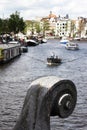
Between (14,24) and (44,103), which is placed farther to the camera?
(14,24)

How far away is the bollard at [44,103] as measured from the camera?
1080cm

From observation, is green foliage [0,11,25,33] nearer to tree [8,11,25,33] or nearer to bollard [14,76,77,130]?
tree [8,11,25,33]

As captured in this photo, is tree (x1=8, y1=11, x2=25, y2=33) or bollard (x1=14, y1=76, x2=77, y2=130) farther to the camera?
tree (x1=8, y1=11, x2=25, y2=33)

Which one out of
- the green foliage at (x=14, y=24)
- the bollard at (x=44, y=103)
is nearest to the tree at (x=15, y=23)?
the green foliage at (x=14, y=24)

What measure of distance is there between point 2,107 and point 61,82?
1713cm

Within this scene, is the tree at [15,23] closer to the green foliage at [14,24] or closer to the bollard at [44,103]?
the green foliage at [14,24]

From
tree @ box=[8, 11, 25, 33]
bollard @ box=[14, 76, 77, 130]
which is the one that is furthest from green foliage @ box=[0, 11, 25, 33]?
bollard @ box=[14, 76, 77, 130]

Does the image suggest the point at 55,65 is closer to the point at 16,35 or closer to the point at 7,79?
the point at 7,79

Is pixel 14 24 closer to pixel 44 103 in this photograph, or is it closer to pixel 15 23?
pixel 15 23

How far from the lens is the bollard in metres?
10.8

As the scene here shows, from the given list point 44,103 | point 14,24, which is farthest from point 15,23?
point 44,103

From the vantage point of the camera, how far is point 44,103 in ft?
35.7

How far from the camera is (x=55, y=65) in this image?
6444cm

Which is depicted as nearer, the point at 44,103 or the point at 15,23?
the point at 44,103
